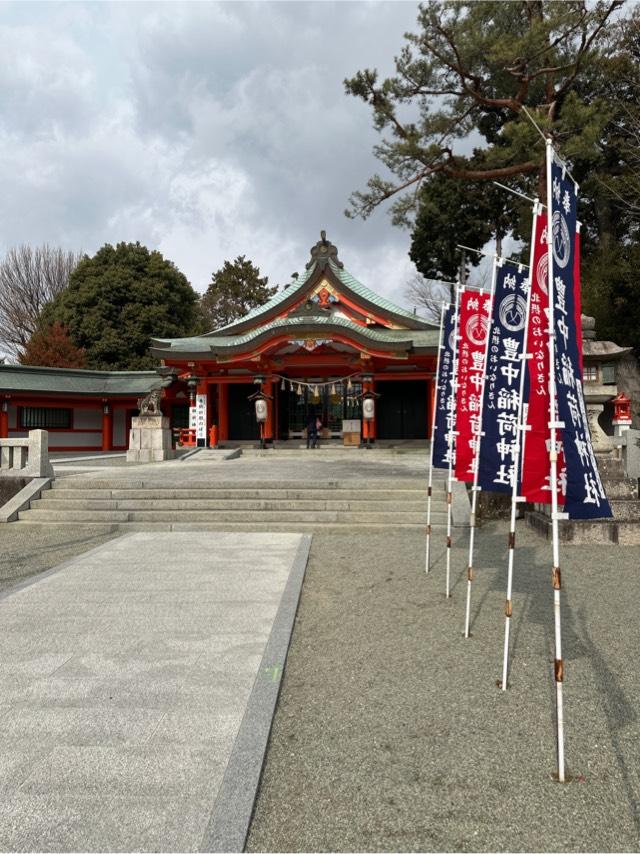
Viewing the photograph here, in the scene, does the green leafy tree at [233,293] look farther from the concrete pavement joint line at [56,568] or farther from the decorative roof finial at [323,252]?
the concrete pavement joint line at [56,568]

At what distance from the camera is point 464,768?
8.10ft

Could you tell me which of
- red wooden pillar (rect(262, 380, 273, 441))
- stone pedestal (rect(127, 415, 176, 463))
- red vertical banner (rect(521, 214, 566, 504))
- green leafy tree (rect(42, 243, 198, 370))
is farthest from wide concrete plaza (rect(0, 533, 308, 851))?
green leafy tree (rect(42, 243, 198, 370))

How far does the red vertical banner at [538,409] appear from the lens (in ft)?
10.9

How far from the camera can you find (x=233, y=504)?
950 cm

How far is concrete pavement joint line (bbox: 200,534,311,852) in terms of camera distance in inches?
80.3

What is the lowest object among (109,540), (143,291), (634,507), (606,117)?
(109,540)

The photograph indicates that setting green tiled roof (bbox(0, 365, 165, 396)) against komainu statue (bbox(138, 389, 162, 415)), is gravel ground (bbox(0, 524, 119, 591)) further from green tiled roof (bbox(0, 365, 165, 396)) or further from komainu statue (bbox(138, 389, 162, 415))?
green tiled roof (bbox(0, 365, 165, 396))

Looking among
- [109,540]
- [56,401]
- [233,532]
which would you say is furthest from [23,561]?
[56,401]

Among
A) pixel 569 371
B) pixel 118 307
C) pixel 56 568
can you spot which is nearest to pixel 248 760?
pixel 569 371

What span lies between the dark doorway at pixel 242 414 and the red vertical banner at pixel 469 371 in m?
15.2

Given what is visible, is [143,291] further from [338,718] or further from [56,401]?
[338,718]

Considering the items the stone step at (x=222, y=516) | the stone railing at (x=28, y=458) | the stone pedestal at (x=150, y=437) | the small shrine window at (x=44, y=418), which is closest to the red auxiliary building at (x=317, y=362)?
the stone pedestal at (x=150, y=437)

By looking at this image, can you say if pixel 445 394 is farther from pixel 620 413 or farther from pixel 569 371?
pixel 620 413

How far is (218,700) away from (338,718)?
0.72 metres
